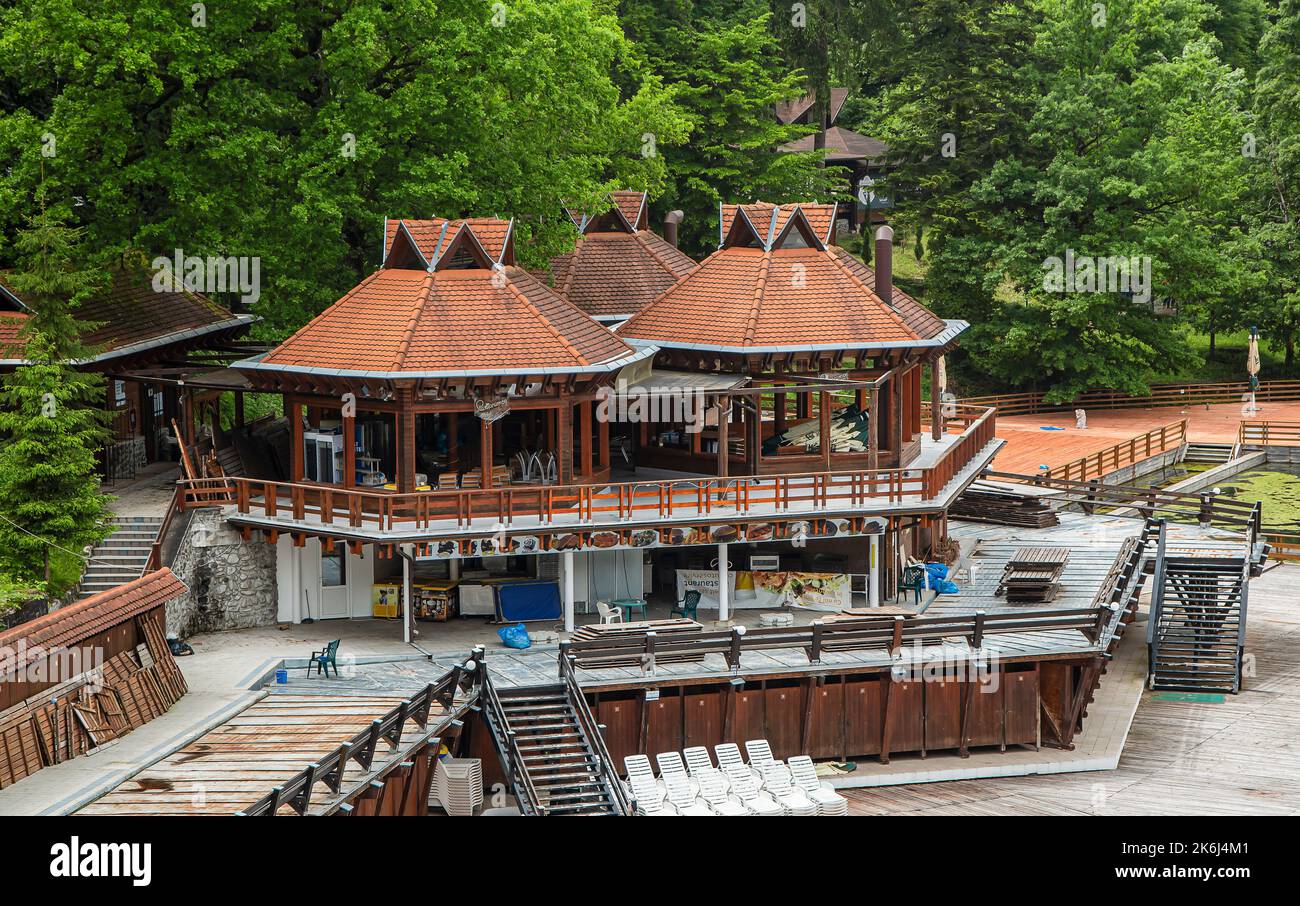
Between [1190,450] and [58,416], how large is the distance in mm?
40760

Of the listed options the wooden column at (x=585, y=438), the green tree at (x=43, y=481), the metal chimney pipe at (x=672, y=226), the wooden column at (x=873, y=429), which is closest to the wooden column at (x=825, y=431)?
the wooden column at (x=873, y=429)

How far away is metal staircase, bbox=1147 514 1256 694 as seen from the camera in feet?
130

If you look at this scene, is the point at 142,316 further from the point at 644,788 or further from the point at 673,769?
the point at 644,788

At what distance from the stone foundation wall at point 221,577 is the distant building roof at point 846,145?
46.2 m

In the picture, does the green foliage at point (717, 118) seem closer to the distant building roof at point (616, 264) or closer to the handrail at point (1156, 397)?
the handrail at point (1156, 397)

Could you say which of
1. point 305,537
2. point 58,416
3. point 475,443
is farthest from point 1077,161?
point 58,416

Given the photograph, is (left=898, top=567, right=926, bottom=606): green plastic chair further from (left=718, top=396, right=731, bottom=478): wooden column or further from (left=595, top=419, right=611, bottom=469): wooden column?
(left=595, top=419, right=611, bottom=469): wooden column

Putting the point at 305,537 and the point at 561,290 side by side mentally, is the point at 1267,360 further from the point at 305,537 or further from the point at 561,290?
the point at 305,537

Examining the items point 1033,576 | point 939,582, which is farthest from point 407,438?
point 1033,576

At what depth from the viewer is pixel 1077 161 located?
6400 centimetres

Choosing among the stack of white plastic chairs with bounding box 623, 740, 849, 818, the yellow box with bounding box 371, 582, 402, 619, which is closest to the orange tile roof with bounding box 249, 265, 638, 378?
the yellow box with bounding box 371, 582, 402, 619

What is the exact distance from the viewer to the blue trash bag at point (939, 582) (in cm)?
3825

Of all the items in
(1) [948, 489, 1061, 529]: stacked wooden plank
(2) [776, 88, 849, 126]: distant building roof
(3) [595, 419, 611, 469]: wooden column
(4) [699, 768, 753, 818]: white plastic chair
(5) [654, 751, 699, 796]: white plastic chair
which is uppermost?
(2) [776, 88, 849, 126]: distant building roof

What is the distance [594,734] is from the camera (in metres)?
30.6
